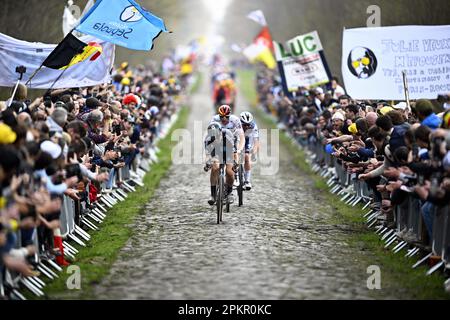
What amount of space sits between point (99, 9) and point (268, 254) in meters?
6.35

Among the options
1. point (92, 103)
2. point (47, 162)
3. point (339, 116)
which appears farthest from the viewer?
point (339, 116)

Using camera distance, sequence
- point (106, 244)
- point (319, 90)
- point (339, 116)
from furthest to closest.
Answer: point (319, 90)
point (339, 116)
point (106, 244)

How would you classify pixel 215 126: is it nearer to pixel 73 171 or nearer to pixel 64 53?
pixel 64 53

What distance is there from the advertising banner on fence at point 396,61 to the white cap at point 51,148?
8.52m

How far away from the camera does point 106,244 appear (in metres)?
17.3

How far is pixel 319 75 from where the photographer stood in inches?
1155

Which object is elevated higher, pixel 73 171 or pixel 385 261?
pixel 73 171

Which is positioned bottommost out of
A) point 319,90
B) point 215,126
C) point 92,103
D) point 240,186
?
point 240,186

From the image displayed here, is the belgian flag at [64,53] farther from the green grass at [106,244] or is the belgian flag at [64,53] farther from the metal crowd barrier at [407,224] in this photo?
the metal crowd barrier at [407,224]

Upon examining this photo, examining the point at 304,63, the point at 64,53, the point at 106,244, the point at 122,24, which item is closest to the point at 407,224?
the point at 106,244

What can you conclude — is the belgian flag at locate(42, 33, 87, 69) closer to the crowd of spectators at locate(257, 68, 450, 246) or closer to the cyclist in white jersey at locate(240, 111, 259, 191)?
the cyclist in white jersey at locate(240, 111, 259, 191)

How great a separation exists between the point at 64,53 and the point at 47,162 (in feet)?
19.9

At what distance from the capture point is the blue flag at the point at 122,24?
19.9 meters

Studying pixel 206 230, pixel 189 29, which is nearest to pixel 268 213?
pixel 206 230
